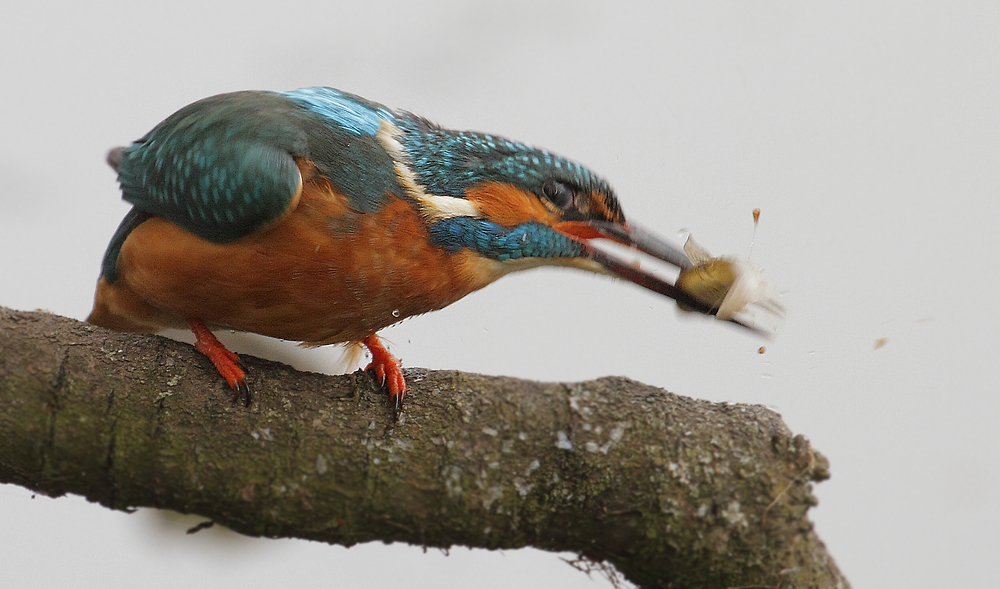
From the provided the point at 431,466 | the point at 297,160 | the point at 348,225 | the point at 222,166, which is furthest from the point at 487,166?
the point at 431,466

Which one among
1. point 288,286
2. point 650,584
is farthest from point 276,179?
point 650,584

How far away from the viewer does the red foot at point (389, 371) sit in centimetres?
252

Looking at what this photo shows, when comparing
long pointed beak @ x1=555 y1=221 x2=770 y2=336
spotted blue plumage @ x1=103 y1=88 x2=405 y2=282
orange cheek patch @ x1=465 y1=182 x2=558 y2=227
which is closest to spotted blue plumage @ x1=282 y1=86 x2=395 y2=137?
spotted blue plumage @ x1=103 y1=88 x2=405 y2=282

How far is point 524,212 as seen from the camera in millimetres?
2664

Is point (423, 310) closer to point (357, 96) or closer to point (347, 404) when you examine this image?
point (347, 404)

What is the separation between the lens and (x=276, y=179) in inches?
99.7

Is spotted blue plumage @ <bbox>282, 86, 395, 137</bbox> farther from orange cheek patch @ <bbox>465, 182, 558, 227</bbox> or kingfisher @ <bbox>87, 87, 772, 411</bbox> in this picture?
orange cheek patch @ <bbox>465, 182, 558, 227</bbox>

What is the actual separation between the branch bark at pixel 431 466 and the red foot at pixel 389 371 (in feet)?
0.40

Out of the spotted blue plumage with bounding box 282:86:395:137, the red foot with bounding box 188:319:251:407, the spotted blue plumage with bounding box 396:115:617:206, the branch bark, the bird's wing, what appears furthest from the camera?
the spotted blue plumage with bounding box 282:86:395:137

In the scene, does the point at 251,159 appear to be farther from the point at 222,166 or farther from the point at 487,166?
the point at 487,166

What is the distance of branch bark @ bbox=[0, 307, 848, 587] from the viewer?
2.23 metres

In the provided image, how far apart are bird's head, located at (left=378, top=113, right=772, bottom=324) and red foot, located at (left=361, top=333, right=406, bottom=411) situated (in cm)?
43

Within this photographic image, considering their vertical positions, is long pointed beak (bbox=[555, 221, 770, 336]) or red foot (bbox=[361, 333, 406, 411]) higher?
long pointed beak (bbox=[555, 221, 770, 336])

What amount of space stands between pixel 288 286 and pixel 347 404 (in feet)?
1.36
